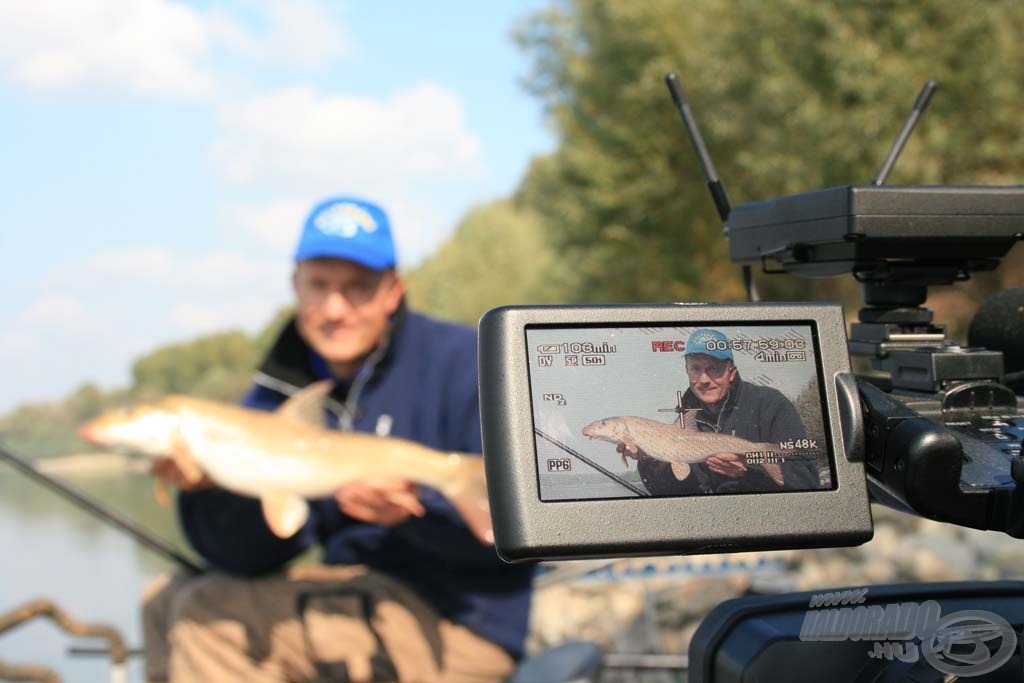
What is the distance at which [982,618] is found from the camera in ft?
4.03

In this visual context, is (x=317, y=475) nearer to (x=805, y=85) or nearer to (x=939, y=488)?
(x=939, y=488)

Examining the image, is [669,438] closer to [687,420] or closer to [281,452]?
[687,420]

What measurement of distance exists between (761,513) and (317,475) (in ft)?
7.83

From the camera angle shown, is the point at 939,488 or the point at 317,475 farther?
the point at 317,475

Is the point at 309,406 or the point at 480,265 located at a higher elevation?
the point at 480,265

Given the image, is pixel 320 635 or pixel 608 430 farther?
pixel 320 635

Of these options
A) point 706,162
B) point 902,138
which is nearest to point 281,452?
point 706,162

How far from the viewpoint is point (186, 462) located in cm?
351

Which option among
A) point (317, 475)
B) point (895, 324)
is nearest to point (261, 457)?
point (317, 475)

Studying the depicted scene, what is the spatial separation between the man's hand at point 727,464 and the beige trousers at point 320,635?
2121mm

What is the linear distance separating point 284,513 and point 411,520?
15.4 inches

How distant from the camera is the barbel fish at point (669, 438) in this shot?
1.17 metres

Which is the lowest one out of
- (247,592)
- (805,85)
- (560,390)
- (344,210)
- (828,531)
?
(247,592)

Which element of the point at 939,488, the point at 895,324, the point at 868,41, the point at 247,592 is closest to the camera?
the point at 939,488
